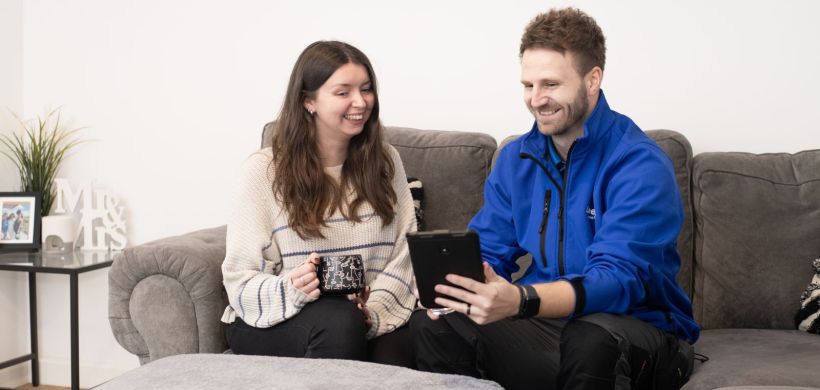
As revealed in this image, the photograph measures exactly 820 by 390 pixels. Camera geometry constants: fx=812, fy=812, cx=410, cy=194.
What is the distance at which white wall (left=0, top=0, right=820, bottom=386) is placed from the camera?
8.43ft

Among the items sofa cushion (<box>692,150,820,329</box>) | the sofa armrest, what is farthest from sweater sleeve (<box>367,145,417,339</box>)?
sofa cushion (<box>692,150,820,329</box>)

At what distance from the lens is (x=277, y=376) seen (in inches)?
56.4

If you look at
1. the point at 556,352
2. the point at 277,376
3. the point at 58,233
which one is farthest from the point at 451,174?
the point at 58,233

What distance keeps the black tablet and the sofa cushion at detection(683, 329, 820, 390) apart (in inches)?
22.3

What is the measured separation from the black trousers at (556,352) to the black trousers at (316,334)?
0.15 meters

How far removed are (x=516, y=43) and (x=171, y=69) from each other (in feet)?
4.36

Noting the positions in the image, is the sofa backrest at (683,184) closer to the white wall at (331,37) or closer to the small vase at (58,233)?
the white wall at (331,37)

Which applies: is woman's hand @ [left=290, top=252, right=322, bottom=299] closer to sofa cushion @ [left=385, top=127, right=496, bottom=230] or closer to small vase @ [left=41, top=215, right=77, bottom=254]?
sofa cushion @ [left=385, top=127, right=496, bottom=230]

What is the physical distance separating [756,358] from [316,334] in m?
1.02

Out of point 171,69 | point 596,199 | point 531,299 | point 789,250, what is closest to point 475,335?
point 531,299

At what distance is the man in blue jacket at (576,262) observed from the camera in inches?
62.2

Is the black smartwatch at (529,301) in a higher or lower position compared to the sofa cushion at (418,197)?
lower

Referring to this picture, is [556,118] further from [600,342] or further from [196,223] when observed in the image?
[196,223]

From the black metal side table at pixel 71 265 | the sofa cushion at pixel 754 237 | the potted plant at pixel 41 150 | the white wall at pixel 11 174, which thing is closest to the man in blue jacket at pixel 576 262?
the sofa cushion at pixel 754 237
